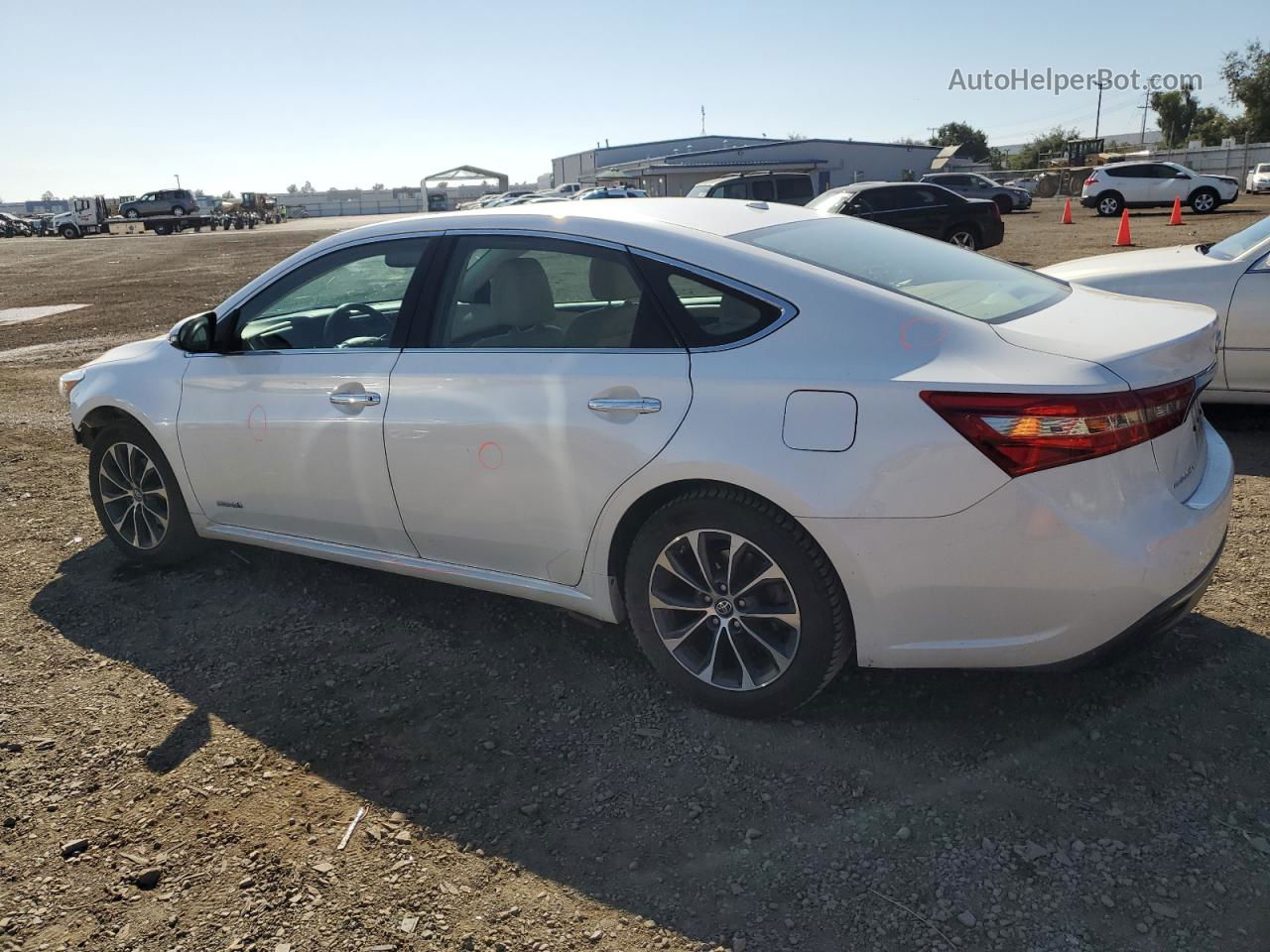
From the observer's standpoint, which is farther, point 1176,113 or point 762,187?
point 1176,113

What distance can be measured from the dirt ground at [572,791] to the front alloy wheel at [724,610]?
214mm

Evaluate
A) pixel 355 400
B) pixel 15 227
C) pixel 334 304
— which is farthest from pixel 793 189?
pixel 15 227

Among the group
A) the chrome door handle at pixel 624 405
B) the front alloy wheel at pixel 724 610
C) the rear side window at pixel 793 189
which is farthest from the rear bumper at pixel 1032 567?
the rear side window at pixel 793 189

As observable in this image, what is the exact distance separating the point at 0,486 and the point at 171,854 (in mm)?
4560

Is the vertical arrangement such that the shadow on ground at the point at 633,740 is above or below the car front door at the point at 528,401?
below

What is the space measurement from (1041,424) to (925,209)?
16.9 metres

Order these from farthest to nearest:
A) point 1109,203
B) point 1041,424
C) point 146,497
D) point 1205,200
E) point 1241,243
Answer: point 1109,203 → point 1205,200 → point 1241,243 → point 146,497 → point 1041,424

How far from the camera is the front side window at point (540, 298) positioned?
3334 millimetres

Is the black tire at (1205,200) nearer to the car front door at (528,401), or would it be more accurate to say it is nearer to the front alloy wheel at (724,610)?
the car front door at (528,401)

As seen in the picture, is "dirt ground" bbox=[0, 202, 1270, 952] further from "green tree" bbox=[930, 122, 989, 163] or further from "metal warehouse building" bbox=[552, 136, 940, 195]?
"green tree" bbox=[930, 122, 989, 163]

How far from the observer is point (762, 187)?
21859 mm

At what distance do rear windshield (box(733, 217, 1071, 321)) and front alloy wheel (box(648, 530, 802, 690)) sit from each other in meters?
0.96

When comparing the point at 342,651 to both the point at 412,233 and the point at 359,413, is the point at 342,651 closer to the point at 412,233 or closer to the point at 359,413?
the point at 359,413

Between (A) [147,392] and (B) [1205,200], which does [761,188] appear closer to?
(B) [1205,200]
